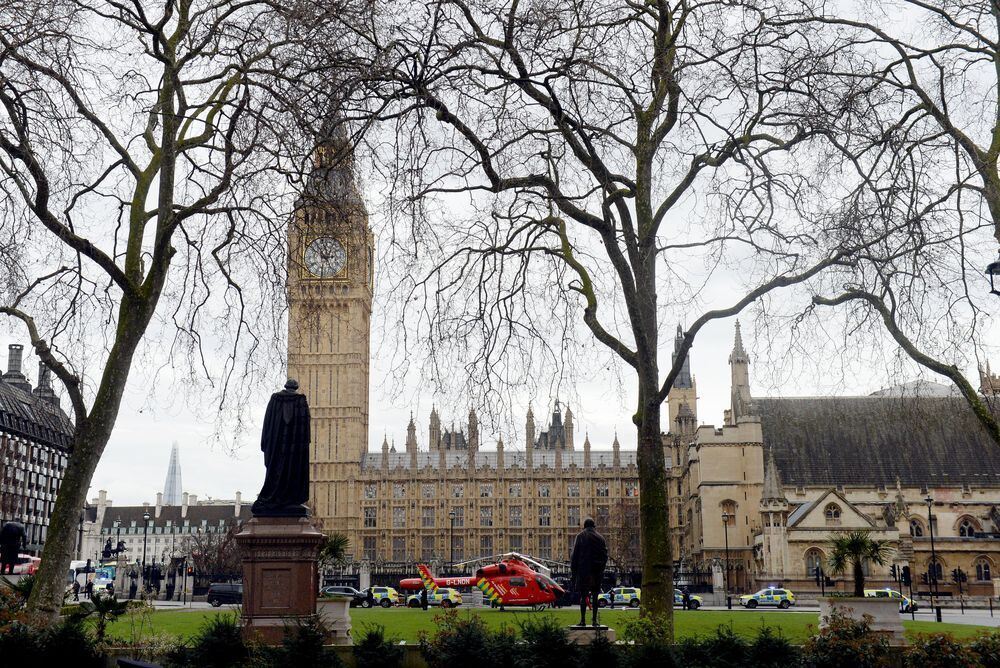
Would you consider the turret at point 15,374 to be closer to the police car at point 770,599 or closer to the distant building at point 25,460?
the distant building at point 25,460

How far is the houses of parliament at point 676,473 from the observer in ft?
51.7

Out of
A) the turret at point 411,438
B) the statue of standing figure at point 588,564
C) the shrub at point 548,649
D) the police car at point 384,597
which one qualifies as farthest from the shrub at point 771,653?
the turret at point 411,438

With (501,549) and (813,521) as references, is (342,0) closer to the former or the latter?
(813,521)

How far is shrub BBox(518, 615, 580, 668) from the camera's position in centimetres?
1079

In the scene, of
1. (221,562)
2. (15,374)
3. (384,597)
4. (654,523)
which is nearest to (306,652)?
(654,523)

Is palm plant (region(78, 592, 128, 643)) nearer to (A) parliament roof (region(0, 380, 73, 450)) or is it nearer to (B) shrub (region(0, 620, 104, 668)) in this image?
(B) shrub (region(0, 620, 104, 668))

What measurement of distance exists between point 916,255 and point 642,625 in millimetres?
6158

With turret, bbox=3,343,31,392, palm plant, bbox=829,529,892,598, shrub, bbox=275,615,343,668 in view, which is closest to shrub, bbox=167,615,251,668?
shrub, bbox=275,615,343,668

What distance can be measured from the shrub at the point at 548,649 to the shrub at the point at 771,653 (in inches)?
76.4

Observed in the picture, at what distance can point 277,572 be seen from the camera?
45.8 ft

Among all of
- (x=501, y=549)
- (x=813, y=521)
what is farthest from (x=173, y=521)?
(x=813, y=521)

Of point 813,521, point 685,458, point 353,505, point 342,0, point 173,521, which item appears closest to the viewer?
point 342,0

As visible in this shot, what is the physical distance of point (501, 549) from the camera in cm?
9681

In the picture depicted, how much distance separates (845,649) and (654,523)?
310 centimetres
